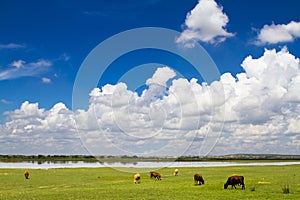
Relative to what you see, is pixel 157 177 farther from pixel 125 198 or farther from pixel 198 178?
pixel 125 198

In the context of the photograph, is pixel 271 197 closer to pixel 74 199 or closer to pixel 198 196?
pixel 198 196

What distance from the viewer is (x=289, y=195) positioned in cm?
2945

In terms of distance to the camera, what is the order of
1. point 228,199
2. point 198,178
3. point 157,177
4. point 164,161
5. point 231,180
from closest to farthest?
point 228,199
point 231,180
point 198,178
point 157,177
point 164,161

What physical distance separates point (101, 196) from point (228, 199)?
10.1m

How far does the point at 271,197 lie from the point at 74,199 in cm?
1488

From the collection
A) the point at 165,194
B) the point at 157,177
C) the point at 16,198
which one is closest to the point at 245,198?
the point at 165,194

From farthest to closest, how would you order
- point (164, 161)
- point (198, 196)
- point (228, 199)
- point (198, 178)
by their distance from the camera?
point (164, 161) < point (198, 178) < point (198, 196) < point (228, 199)

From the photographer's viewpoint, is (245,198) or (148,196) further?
(148,196)

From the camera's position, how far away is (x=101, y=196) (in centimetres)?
3083

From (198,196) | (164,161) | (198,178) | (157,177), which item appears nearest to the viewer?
(198,196)

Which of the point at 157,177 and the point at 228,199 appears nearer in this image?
the point at 228,199

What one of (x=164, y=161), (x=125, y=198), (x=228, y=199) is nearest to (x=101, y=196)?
(x=125, y=198)

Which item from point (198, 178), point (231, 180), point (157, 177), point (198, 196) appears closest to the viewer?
point (198, 196)

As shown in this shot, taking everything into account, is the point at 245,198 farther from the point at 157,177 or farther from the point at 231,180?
the point at 157,177
